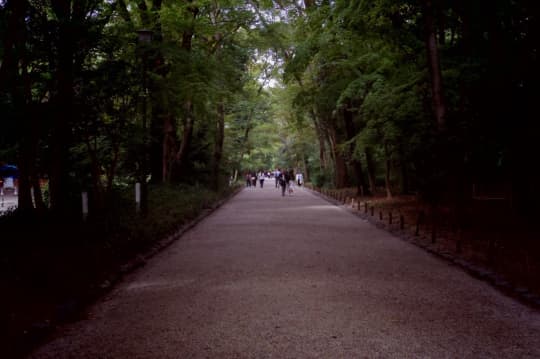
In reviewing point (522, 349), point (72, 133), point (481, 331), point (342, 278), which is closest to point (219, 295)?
point (342, 278)

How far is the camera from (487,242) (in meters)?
10.0

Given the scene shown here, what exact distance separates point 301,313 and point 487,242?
21.2 ft

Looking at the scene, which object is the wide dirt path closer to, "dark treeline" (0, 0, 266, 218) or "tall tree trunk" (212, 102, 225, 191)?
"dark treeline" (0, 0, 266, 218)

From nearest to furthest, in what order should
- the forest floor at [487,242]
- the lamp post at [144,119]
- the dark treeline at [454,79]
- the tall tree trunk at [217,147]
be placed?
the forest floor at [487,242] < the dark treeline at [454,79] < the lamp post at [144,119] < the tall tree trunk at [217,147]

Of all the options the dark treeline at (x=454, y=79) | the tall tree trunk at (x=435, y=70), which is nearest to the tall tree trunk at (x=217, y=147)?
the dark treeline at (x=454, y=79)

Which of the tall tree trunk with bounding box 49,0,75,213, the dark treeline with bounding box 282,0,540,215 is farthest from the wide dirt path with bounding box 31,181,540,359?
the dark treeline with bounding box 282,0,540,215

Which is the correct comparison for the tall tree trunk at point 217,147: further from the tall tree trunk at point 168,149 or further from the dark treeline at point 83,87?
the dark treeline at point 83,87

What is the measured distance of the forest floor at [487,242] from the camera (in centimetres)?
662

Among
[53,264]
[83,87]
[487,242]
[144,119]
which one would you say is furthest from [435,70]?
[53,264]

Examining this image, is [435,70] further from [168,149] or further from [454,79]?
[168,149]

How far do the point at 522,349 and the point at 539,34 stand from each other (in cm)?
951

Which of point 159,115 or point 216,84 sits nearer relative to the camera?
point 159,115

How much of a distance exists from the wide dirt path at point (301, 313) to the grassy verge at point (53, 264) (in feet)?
0.85

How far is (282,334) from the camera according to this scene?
4.50 metres
